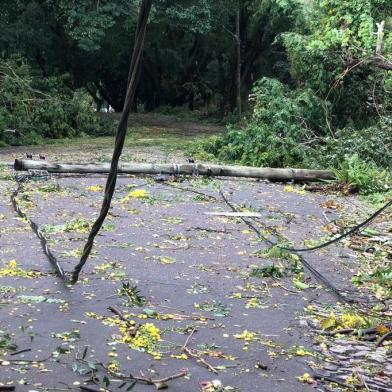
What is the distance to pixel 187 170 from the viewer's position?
446 inches

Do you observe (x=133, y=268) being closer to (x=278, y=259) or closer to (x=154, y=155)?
(x=278, y=259)

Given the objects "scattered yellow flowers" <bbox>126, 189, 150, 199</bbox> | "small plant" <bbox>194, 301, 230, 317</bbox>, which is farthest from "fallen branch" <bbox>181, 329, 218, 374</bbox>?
"scattered yellow flowers" <bbox>126, 189, 150, 199</bbox>

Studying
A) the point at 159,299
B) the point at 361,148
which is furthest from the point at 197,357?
the point at 361,148

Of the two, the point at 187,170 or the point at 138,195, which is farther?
the point at 187,170

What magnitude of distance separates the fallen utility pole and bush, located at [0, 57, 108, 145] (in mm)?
5167

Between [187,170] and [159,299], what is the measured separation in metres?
6.57

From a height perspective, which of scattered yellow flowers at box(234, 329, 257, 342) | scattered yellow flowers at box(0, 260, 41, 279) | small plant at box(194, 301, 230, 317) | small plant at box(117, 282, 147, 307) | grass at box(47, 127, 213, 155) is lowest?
scattered yellow flowers at box(234, 329, 257, 342)

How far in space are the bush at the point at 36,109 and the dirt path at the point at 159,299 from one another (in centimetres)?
782

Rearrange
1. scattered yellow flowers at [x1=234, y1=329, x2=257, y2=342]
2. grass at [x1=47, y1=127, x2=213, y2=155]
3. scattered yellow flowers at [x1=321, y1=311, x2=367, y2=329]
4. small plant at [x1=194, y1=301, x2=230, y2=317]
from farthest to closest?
1. grass at [x1=47, y1=127, x2=213, y2=155]
2. small plant at [x1=194, y1=301, x2=230, y2=317]
3. scattered yellow flowers at [x1=321, y1=311, x2=367, y2=329]
4. scattered yellow flowers at [x1=234, y1=329, x2=257, y2=342]

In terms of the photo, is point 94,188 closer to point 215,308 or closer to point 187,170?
point 187,170

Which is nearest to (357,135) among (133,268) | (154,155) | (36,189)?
(154,155)

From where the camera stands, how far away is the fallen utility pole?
35.6 ft

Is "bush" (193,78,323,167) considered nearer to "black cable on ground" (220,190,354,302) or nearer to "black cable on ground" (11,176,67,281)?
"black cable on ground" (220,190,354,302)

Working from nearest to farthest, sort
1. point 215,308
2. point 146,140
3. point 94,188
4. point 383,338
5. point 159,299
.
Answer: point 383,338
point 215,308
point 159,299
point 94,188
point 146,140
